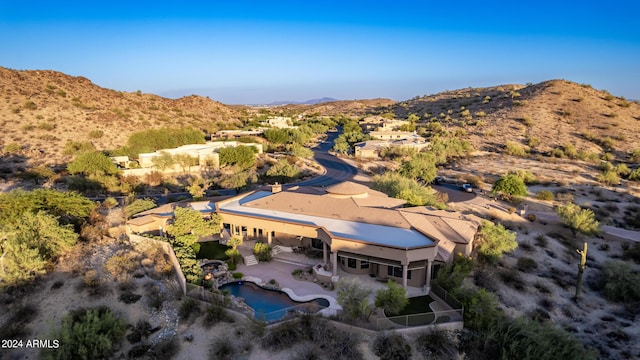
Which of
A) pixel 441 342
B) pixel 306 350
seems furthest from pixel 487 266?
pixel 306 350

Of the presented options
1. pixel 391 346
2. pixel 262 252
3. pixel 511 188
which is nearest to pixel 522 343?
pixel 391 346

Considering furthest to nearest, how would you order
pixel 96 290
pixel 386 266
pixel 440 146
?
pixel 440 146 → pixel 386 266 → pixel 96 290

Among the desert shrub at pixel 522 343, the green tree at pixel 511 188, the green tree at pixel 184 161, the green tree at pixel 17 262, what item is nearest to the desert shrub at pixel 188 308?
the green tree at pixel 17 262

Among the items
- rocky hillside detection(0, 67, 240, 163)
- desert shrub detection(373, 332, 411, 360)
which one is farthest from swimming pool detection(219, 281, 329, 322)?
rocky hillside detection(0, 67, 240, 163)

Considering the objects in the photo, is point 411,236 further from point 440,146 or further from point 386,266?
point 440,146

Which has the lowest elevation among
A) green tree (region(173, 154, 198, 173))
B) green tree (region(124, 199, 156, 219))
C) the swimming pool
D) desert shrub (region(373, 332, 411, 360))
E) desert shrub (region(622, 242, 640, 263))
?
desert shrub (region(622, 242, 640, 263))

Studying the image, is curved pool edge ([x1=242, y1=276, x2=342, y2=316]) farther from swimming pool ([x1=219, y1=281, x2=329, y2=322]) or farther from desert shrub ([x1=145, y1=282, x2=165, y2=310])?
desert shrub ([x1=145, y1=282, x2=165, y2=310])
